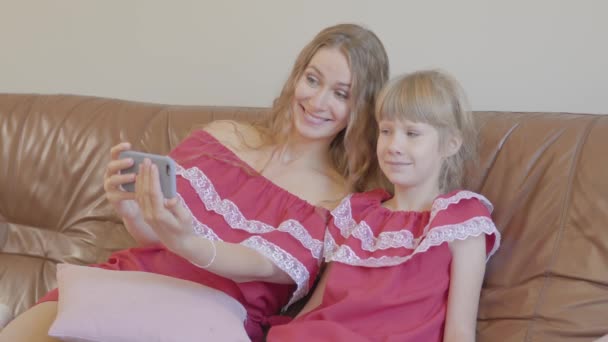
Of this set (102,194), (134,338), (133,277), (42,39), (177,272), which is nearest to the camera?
(134,338)

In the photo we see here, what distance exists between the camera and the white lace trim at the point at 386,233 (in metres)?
1.54

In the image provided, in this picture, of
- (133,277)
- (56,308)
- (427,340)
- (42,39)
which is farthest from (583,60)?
(42,39)

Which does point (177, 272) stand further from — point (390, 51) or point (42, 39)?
point (42, 39)

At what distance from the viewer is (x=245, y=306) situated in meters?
1.70

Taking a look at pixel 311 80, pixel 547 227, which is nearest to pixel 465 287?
pixel 547 227

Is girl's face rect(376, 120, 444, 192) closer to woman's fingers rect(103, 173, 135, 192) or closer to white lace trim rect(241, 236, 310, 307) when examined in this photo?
white lace trim rect(241, 236, 310, 307)

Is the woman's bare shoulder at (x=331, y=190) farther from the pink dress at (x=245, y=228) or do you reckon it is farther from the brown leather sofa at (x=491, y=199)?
the brown leather sofa at (x=491, y=199)

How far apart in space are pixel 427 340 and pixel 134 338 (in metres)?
0.58

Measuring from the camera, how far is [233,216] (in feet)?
5.63

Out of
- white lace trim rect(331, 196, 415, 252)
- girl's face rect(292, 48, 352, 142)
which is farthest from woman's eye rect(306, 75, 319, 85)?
white lace trim rect(331, 196, 415, 252)

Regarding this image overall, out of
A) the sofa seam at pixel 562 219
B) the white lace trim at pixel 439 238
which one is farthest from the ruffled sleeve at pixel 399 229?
the sofa seam at pixel 562 219

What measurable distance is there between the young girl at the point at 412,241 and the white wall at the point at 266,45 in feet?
1.48

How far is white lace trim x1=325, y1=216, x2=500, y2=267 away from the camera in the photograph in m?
1.48

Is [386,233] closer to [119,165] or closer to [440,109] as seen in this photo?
[440,109]
